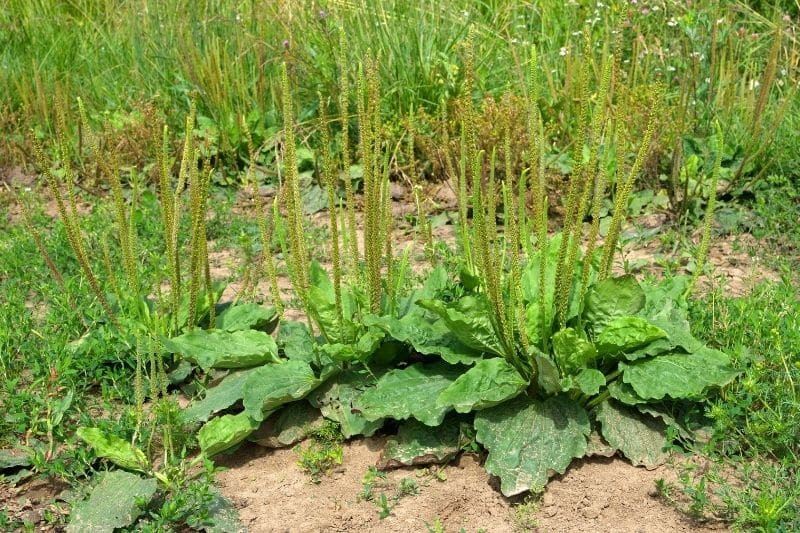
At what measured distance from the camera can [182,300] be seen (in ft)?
11.6

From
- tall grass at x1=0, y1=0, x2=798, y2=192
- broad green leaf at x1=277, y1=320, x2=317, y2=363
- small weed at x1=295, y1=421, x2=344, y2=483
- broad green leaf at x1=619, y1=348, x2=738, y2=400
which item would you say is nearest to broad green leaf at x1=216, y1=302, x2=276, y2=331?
broad green leaf at x1=277, y1=320, x2=317, y2=363

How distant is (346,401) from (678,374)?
110 cm

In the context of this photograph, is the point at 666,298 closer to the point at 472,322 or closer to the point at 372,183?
the point at 472,322

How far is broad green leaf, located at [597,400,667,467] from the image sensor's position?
109 inches

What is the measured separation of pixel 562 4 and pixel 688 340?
196 inches

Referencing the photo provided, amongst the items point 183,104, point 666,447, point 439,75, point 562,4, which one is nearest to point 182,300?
point 666,447

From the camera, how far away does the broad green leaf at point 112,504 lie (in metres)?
2.59

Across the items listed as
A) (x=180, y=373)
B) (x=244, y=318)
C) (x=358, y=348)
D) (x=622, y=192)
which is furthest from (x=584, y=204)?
(x=180, y=373)

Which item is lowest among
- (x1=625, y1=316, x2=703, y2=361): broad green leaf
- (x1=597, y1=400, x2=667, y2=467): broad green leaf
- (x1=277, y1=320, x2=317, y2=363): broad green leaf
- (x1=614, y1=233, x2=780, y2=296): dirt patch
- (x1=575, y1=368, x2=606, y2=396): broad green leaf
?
(x1=614, y1=233, x2=780, y2=296): dirt patch

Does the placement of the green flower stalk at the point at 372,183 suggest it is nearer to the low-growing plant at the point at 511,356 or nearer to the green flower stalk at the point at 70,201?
the low-growing plant at the point at 511,356

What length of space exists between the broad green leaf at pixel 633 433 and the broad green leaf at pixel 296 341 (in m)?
1.03

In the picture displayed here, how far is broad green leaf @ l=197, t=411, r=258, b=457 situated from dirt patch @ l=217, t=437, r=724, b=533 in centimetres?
11

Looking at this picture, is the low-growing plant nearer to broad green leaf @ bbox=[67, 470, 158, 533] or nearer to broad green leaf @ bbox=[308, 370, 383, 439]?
broad green leaf @ bbox=[308, 370, 383, 439]

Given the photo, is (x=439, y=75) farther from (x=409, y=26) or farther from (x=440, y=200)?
(x=440, y=200)
